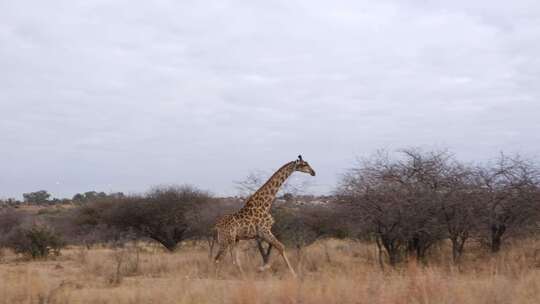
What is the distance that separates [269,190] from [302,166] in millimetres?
1009

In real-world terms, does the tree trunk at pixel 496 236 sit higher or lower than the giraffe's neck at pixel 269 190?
lower

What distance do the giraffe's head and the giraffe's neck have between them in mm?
102

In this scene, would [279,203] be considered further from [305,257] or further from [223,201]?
[223,201]

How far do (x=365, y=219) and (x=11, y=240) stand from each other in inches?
557

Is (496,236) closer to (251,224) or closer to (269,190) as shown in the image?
(269,190)

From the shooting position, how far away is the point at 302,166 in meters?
15.7

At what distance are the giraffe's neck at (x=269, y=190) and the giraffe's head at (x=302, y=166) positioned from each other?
0.34ft

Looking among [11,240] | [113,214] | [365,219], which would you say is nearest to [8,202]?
[113,214]

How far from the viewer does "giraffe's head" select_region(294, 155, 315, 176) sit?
15.7 metres

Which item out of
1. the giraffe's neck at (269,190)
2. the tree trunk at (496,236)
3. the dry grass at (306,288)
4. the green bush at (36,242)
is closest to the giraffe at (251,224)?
the giraffe's neck at (269,190)

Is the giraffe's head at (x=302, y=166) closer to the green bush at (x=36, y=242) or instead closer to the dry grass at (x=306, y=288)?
the dry grass at (x=306, y=288)

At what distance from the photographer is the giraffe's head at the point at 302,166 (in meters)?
15.7

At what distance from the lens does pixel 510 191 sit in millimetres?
14961

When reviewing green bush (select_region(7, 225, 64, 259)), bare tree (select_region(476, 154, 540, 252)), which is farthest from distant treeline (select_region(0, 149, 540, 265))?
green bush (select_region(7, 225, 64, 259))
